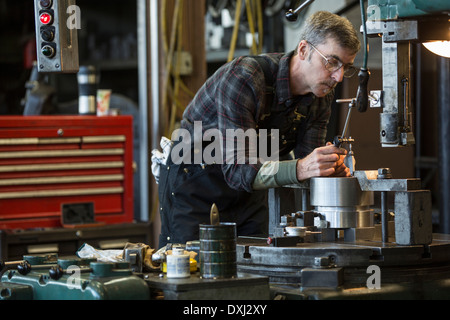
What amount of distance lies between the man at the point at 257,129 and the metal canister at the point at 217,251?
0.56 metres

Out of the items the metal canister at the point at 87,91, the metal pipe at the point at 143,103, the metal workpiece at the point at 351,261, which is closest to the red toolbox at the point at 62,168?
the metal canister at the point at 87,91

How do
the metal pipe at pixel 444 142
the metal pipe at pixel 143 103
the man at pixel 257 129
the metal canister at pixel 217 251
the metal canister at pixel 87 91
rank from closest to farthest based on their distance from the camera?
the metal canister at pixel 217 251, the man at pixel 257 129, the metal canister at pixel 87 91, the metal pipe at pixel 444 142, the metal pipe at pixel 143 103

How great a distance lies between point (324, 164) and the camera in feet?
6.55

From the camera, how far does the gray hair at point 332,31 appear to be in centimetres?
217

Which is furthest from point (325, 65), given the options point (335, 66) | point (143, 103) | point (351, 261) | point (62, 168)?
point (143, 103)

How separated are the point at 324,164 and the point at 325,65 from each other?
0.37 m

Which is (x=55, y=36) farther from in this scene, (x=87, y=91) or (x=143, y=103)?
(x=143, y=103)

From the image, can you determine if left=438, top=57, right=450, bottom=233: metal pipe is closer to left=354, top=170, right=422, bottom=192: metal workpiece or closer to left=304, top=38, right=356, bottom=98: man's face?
left=304, top=38, right=356, bottom=98: man's face

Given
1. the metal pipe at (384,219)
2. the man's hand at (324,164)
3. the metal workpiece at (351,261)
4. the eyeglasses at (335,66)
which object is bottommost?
the metal workpiece at (351,261)

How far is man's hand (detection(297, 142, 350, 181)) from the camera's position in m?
1.99

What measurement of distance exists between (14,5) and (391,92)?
4141 mm

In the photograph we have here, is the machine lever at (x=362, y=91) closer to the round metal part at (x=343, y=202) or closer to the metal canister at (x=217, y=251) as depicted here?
the round metal part at (x=343, y=202)

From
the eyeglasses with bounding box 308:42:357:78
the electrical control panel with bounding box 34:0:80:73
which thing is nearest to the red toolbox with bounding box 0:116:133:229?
the electrical control panel with bounding box 34:0:80:73

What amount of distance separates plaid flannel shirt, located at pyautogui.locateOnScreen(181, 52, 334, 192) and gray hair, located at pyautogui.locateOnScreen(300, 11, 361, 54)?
13 cm
